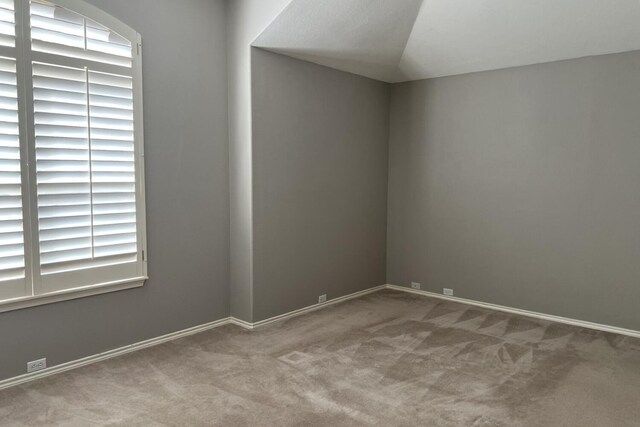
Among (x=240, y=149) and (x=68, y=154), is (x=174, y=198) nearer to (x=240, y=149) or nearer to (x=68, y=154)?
(x=240, y=149)

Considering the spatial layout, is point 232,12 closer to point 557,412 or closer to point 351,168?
point 351,168

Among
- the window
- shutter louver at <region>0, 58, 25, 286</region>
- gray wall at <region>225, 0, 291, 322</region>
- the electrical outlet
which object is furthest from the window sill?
gray wall at <region>225, 0, 291, 322</region>

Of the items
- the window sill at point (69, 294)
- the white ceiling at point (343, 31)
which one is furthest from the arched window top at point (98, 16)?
the window sill at point (69, 294)

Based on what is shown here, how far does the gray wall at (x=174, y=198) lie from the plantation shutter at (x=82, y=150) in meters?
0.16

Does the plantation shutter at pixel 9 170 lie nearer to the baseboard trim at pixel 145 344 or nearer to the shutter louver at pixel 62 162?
the shutter louver at pixel 62 162

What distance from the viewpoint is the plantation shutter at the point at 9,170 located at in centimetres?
277

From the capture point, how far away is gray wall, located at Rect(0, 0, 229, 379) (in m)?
3.23

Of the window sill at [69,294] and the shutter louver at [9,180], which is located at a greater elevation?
the shutter louver at [9,180]

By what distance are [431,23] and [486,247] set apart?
2.25 m

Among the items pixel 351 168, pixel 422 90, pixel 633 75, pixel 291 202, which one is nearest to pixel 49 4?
pixel 291 202

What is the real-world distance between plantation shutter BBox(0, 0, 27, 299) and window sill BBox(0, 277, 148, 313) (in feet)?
0.17

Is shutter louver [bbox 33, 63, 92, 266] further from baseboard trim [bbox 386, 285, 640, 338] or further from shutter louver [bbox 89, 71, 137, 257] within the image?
baseboard trim [bbox 386, 285, 640, 338]

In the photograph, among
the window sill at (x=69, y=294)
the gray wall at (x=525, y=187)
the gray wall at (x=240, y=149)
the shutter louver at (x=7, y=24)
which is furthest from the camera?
the gray wall at (x=525, y=187)

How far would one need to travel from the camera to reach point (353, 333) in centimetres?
394
